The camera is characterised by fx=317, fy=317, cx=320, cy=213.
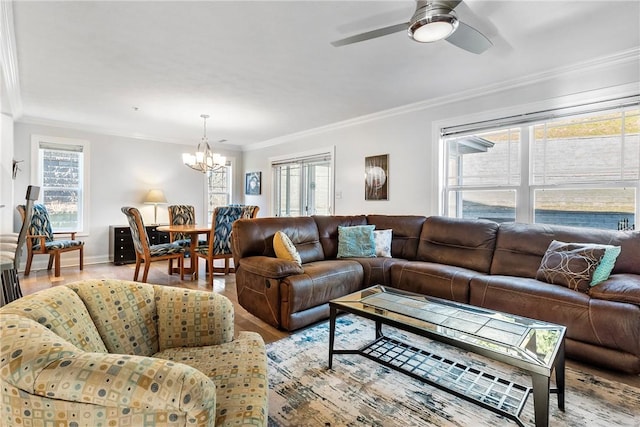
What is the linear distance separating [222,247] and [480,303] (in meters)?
3.21

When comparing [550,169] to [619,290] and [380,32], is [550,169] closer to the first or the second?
[619,290]

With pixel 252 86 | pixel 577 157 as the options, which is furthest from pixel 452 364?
pixel 252 86

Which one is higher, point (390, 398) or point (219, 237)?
point (219, 237)

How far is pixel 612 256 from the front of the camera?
242 cm

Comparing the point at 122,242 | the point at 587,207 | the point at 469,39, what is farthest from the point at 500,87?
the point at 122,242

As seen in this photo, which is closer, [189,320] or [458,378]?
[189,320]

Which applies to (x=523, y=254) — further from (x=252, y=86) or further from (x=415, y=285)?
(x=252, y=86)

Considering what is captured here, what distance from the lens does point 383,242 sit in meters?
3.90

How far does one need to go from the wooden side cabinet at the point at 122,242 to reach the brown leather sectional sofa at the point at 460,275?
322cm

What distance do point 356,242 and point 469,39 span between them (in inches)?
92.7

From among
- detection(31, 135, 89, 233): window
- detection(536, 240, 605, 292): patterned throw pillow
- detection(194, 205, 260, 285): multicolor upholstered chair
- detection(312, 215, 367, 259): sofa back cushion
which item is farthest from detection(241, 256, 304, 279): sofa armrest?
detection(31, 135, 89, 233): window

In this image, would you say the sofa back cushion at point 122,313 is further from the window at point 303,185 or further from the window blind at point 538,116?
the window at point 303,185

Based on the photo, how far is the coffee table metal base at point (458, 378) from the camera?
158cm

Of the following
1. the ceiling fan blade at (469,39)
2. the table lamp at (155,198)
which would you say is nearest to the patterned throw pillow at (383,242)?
the ceiling fan blade at (469,39)
